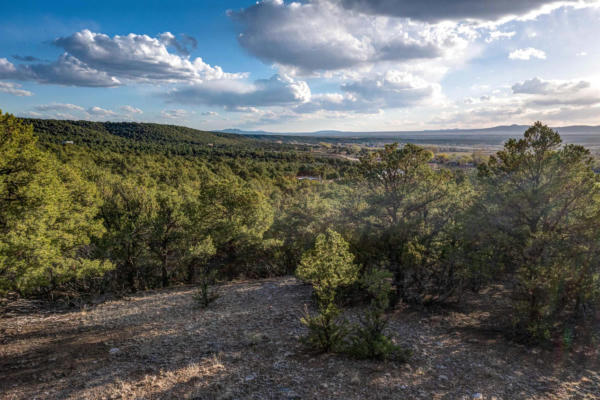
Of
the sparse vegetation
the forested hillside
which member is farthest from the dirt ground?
the forested hillside

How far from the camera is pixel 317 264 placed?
12.8 meters

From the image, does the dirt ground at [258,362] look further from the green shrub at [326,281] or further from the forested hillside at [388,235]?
the forested hillside at [388,235]

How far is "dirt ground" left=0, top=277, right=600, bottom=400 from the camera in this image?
9.20 m

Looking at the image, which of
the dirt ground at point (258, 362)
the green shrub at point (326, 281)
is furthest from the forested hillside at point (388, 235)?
the dirt ground at point (258, 362)

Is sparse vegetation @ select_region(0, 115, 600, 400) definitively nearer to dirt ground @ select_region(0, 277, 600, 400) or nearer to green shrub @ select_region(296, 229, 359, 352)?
green shrub @ select_region(296, 229, 359, 352)

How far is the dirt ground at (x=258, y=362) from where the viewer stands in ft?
30.2

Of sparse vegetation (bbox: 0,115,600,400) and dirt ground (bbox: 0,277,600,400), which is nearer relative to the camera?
dirt ground (bbox: 0,277,600,400)

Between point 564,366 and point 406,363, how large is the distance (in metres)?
5.70

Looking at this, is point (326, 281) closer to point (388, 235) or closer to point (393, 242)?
point (393, 242)

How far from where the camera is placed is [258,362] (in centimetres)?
1088

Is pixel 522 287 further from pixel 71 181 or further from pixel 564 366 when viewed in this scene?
pixel 71 181

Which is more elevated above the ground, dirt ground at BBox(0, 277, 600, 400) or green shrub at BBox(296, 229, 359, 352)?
green shrub at BBox(296, 229, 359, 352)

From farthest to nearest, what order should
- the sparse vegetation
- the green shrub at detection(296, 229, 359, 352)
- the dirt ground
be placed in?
the sparse vegetation < the green shrub at detection(296, 229, 359, 352) < the dirt ground

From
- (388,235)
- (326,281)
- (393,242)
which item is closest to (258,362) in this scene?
(326,281)
